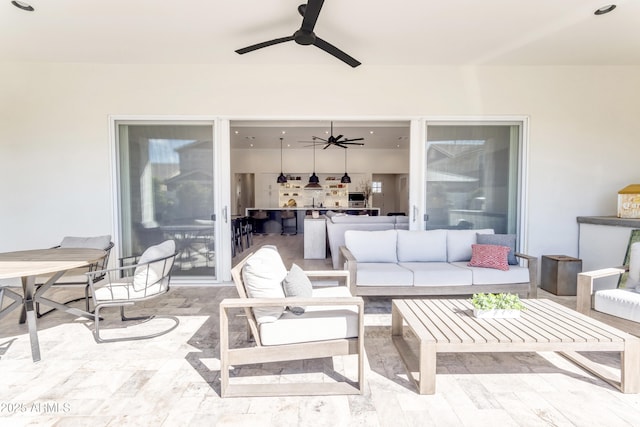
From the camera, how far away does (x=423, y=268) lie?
141 inches

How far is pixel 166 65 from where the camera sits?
4.39 meters

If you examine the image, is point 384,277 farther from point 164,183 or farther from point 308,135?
point 308,135

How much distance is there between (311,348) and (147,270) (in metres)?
1.72

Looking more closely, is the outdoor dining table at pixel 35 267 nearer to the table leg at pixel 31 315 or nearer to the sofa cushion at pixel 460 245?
the table leg at pixel 31 315

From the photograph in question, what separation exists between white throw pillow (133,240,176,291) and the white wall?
2.01 m

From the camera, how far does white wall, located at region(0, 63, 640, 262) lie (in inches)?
172

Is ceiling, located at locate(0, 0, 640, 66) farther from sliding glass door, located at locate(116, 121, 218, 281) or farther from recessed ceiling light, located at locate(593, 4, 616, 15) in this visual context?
sliding glass door, located at locate(116, 121, 218, 281)

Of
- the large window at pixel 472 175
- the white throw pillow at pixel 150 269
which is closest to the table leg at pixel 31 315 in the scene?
the white throw pillow at pixel 150 269

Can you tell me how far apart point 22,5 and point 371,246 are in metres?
4.14

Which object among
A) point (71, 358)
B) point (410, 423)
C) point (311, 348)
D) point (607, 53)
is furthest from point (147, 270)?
point (607, 53)

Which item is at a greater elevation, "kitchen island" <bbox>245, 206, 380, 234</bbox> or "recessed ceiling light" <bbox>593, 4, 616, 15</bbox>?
"recessed ceiling light" <bbox>593, 4, 616, 15</bbox>

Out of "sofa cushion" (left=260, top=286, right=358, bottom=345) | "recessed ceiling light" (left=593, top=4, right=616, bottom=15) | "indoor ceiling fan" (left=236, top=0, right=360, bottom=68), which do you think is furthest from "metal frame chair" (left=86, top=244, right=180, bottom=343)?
"recessed ceiling light" (left=593, top=4, right=616, bottom=15)

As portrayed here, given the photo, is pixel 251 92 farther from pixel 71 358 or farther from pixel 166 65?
pixel 71 358

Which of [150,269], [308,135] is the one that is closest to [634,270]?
[150,269]
